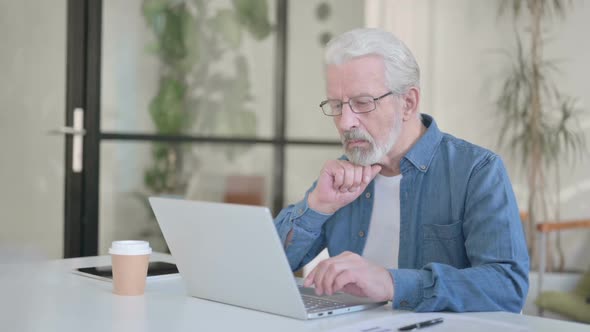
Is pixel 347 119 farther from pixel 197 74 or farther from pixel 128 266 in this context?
pixel 197 74

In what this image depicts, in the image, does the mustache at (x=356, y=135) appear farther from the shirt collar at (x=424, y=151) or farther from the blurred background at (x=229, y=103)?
the blurred background at (x=229, y=103)

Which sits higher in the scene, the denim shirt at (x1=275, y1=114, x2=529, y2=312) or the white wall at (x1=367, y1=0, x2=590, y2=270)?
the white wall at (x1=367, y1=0, x2=590, y2=270)

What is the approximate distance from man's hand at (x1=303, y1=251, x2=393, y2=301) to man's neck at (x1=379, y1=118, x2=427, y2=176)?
52cm

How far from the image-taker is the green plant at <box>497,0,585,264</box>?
4.82 meters

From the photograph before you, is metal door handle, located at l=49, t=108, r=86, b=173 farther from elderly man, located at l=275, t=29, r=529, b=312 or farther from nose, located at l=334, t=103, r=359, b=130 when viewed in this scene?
nose, located at l=334, t=103, r=359, b=130

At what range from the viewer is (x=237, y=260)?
141cm

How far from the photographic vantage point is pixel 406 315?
1414 millimetres

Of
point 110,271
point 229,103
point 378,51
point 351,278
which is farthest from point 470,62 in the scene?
point 351,278

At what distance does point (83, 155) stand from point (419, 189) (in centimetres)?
223

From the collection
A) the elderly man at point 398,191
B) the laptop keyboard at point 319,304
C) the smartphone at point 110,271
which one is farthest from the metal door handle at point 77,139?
the laptop keyboard at point 319,304

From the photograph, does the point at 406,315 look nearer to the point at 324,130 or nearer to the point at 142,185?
the point at 142,185

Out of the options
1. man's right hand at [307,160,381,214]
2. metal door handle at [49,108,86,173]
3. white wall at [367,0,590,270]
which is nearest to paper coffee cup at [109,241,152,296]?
man's right hand at [307,160,381,214]

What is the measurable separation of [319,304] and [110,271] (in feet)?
2.15

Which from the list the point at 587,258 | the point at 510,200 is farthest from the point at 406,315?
the point at 587,258
